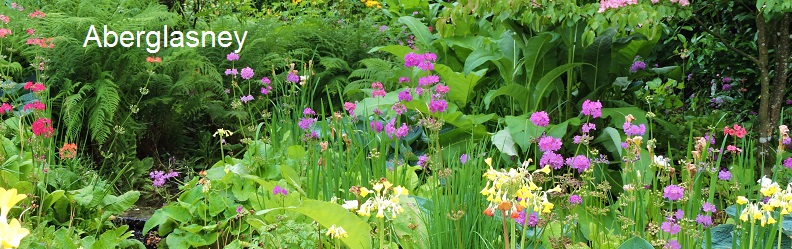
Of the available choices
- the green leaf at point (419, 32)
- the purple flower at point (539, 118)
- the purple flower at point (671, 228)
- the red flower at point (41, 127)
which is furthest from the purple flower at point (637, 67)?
the red flower at point (41, 127)

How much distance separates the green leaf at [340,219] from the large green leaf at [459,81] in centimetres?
168

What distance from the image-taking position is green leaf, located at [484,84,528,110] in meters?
3.48

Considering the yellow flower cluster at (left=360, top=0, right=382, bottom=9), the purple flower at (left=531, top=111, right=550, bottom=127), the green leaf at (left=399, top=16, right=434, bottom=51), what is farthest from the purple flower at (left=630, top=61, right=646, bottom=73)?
the yellow flower cluster at (left=360, top=0, right=382, bottom=9)

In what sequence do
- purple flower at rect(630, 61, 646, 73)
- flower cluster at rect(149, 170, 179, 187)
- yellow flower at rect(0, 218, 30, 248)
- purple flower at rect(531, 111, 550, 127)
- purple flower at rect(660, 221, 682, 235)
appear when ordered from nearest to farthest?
yellow flower at rect(0, 218, 30, 248), purple flower at rect(660, 221, 682, 235), purple flower at rect(531, 111, 550, 127), flower cluster at rect(149, 170, 179, 187), purple flower at rect(630, 61, 646, 73)

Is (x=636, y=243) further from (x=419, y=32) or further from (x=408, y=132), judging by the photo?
(x=419, y=32)

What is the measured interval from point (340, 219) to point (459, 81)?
178 centimetres

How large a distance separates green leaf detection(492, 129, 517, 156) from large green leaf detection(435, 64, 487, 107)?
0.40 m

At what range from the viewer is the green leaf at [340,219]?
1.92m

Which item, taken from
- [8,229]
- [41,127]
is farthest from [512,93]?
[8,229]

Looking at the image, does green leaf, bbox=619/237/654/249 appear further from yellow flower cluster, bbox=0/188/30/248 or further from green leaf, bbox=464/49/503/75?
green leaf, bbox=464/49/503/75

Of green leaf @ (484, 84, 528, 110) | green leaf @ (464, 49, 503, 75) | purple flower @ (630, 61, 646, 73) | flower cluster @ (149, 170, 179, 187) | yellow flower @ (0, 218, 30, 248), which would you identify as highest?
yellow flower @ (0, 218, 30, 248)

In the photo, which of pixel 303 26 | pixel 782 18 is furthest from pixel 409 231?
pixel 303 26

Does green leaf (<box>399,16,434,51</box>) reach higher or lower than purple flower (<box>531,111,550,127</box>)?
lower

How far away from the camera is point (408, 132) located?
354cm
